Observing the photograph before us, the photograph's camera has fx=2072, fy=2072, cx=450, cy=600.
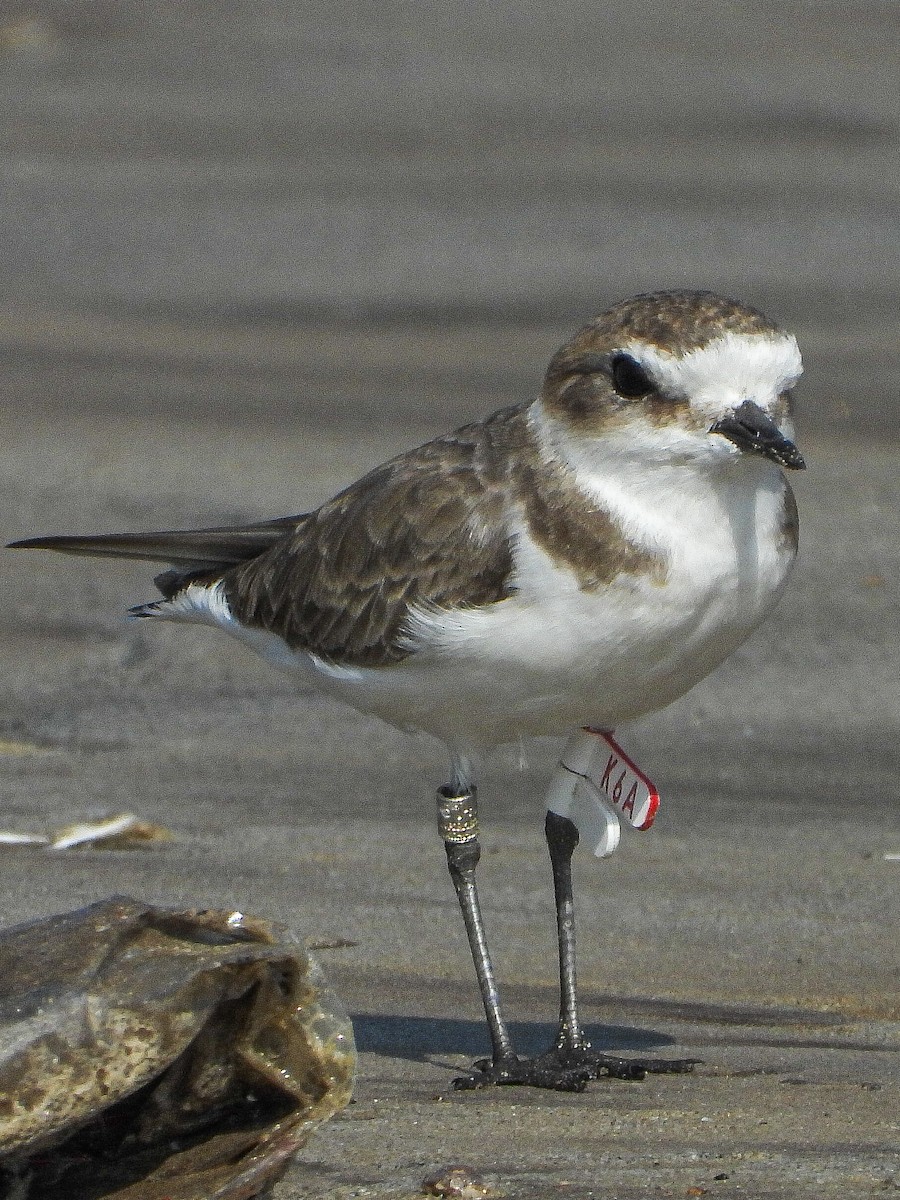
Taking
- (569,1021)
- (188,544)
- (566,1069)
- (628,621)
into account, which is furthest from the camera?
(188,544)

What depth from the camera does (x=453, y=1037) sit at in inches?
190

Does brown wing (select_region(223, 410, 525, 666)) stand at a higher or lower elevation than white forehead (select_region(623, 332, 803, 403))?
lower

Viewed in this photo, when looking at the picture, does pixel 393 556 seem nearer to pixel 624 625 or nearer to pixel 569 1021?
pixel 624 625

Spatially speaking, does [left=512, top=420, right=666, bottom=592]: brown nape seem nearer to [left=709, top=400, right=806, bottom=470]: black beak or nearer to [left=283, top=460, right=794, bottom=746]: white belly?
[left=283, top=460, right=794, bottom=746]: white belly

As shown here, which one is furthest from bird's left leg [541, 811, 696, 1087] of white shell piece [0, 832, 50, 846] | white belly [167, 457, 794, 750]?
white shell piece [0, 832, 50, 846]

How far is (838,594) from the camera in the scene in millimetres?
8289

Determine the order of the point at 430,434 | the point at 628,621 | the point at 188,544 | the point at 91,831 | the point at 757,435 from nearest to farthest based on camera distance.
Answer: the point at 757,435 < the point at 628,621 < the point at 188,544 < the point at 91,831 < the point at 430,434

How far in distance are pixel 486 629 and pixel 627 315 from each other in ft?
2.43

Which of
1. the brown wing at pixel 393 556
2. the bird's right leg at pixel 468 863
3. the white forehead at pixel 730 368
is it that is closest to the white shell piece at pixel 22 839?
the brown wing at pixel 393 556

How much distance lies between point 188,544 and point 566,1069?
200 centimetres

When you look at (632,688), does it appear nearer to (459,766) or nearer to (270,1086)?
(459,766)

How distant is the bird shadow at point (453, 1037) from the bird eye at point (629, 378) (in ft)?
4.81

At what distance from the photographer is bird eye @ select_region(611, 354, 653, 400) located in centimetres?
435

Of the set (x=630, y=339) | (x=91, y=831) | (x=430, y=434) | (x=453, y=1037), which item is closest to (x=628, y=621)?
(x=630, y=339)
